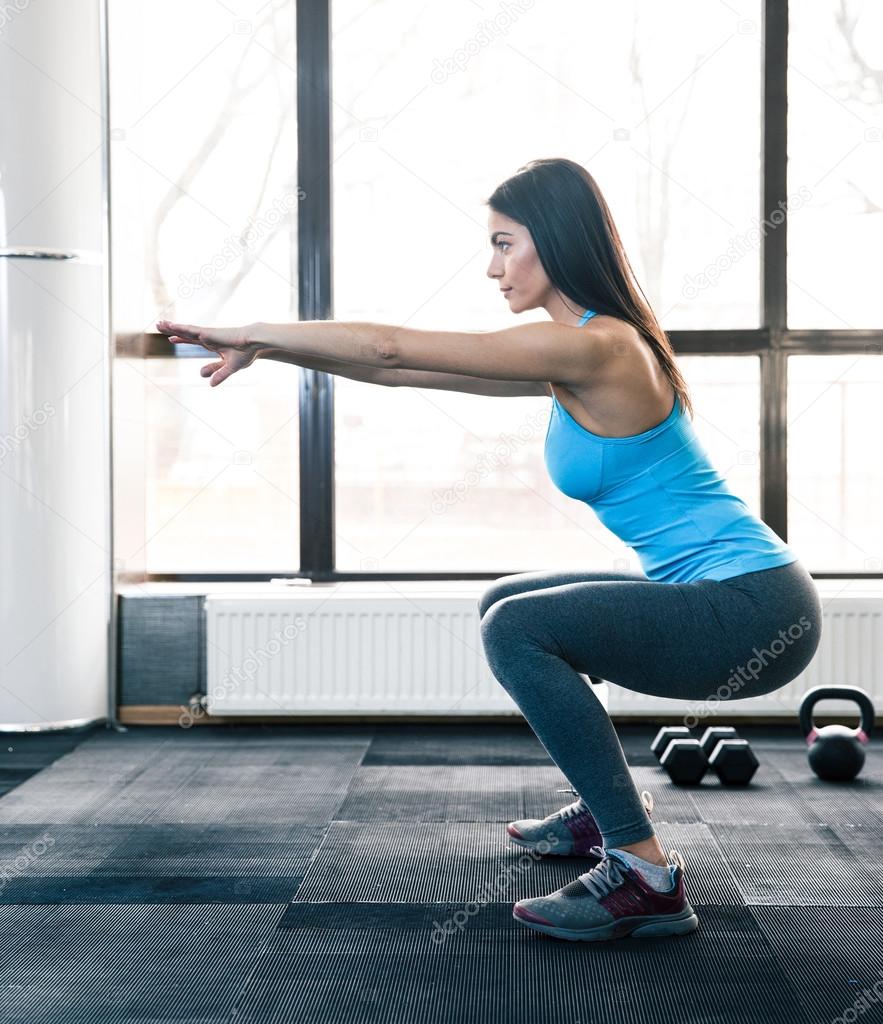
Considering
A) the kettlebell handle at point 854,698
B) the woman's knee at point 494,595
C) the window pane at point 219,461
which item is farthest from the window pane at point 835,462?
the woman's knee at point 494,595

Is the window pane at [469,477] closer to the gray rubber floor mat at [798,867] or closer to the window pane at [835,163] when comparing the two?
the window pane at [835,163]

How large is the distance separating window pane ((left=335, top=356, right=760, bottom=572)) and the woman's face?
1.48 m

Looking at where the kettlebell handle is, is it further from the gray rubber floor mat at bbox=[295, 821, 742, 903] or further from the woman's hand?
the woman's hand

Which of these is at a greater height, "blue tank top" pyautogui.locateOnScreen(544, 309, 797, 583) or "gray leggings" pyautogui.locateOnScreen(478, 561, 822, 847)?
"blue tank top" pyautogui.locateOnScreen(544, 309, 797, 583)

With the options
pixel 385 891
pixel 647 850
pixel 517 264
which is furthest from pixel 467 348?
pixel 385 891

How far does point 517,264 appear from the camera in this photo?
1.75 metres

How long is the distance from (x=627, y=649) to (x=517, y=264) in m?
0.62

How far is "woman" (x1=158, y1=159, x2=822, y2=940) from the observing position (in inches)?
63.0

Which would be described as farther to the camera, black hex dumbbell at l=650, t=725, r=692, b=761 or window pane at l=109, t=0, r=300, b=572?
window pane at l=109, t=0, r=300, b=572

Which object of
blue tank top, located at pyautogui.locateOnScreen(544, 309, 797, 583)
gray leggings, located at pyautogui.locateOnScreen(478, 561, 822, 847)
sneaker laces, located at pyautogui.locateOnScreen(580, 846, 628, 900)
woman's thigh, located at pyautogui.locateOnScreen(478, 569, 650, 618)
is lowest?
sneaker laces, located at pyautogui.locateOnScreen(580, 846, 628, 900)

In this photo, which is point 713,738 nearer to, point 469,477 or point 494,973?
point 469,477

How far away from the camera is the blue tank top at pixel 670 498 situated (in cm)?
166

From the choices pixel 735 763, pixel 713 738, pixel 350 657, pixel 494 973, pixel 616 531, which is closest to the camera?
pixel 494 973

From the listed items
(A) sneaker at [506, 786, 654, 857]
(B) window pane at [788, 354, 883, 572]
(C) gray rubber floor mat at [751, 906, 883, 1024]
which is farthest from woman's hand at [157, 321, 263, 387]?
(B) window pane at [788, 354, 883, 572]
